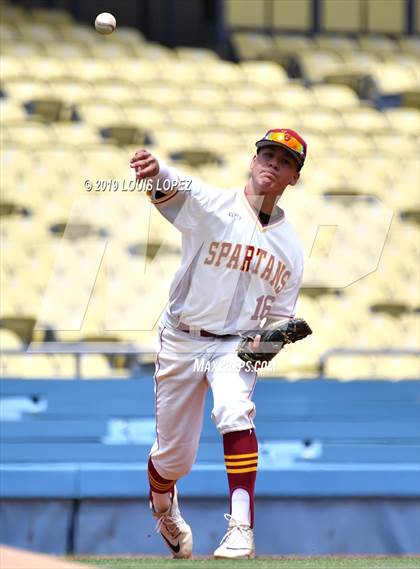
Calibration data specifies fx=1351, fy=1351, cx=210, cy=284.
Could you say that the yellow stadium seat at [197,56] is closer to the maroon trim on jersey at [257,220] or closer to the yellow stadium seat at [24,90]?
the yellow stadium seat at [24,90]

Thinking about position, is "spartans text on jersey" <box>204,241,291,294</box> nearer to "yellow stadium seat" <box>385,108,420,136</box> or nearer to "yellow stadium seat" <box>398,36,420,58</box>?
"yellow stadium seat" <box>385,108,420,136</box>

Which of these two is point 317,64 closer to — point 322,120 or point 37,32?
point 322,120

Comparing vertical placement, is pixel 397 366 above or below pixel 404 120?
above

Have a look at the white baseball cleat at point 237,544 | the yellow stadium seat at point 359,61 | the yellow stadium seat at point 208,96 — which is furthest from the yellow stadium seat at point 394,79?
the white baseball cleat at point 237,544

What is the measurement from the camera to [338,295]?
8.95 metres

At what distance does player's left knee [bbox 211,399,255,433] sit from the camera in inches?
175

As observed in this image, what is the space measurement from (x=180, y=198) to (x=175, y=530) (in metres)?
1.34

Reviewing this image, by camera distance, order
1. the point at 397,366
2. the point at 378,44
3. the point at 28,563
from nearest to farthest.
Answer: the point at 28,563 → the point at 397,366 → the point at 378,44

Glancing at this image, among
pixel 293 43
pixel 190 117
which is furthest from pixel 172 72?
pixel 293 43

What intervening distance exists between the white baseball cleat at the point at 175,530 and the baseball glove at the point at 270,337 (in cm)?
80

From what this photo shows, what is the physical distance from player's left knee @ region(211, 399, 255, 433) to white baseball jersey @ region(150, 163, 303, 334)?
1.03 feet

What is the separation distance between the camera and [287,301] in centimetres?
477

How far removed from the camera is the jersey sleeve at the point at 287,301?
4746mm

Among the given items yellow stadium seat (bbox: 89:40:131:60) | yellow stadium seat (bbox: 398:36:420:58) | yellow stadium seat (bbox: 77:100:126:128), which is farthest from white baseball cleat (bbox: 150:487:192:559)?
yellow stadium seat (bbox: 398:36:420:58)
